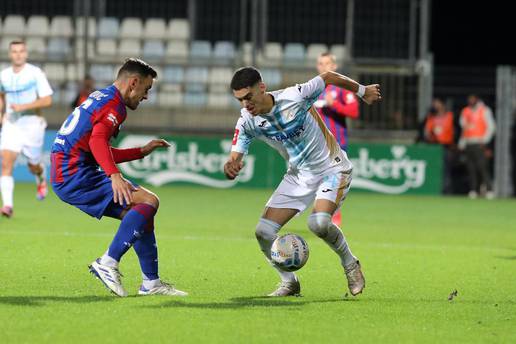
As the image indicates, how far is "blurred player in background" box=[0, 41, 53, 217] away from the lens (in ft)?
48.4

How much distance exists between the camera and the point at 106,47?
1006 inches

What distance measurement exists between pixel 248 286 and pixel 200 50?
16718 mm

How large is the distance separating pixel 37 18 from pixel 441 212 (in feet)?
37.1

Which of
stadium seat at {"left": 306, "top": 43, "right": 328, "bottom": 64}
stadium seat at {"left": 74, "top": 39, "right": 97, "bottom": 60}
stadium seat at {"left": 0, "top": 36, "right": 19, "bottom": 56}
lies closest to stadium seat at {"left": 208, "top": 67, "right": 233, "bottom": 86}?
stadium seat at {"left": 306, "top": 43, "right": 328, "bottom": 64}

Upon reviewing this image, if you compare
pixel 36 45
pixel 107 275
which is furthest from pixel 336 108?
pixel 36 45

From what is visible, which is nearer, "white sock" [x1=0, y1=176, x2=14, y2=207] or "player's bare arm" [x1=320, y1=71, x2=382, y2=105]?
"player's bare arm" [x1=320, y1=71, x2=382, y2=105]

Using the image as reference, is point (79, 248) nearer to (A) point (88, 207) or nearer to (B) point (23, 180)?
(A) point (88, 207)

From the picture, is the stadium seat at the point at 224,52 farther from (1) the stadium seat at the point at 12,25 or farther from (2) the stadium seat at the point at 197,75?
(1) the stadium seat at the point at 12,25

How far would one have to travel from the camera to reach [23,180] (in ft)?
76.9

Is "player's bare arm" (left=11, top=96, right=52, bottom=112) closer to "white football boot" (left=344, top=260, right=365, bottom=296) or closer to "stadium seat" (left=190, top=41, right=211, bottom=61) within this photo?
"white football boot" (left=344, top=260, right=365, bottom=296)

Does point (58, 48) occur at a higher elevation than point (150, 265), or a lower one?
higher

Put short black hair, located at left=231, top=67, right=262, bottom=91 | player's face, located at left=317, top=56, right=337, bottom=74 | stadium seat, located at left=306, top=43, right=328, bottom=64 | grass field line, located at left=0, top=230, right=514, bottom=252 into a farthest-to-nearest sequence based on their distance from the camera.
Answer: stadium seat, located at left=306, top=43, right=328, bottom=64, player's face, located at left=317, top=56, right=337, bottom=74, grass field line, located at left=0, top=230, right=514, bottom=252, short black hair, located at left=231, top=67, right=262, bottom=91

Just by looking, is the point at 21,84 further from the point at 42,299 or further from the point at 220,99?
the point at 220,99

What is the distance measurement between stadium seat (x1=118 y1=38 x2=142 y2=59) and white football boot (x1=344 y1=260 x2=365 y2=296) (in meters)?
17.7
